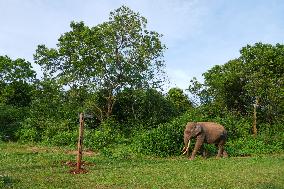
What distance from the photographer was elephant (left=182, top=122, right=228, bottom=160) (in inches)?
936

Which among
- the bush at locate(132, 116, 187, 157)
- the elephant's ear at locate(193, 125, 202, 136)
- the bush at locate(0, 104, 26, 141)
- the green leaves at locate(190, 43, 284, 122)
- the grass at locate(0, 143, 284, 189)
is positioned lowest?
the grass at locate(0, 143, 284, 189)

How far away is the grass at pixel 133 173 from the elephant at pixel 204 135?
307 cm

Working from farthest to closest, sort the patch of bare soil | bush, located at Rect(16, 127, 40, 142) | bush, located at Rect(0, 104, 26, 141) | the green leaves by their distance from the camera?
1. the green leaves
2. bush, located at Rect(0, 104, 26, 141)
3. bush, located at Rect(16, 127, 40, 142)
4. the patch of bare soil

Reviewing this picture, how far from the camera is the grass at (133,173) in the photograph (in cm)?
1391

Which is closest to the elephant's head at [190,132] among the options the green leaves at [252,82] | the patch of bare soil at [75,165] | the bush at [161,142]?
the bush at [161,142]

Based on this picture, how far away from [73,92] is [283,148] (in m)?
15.9

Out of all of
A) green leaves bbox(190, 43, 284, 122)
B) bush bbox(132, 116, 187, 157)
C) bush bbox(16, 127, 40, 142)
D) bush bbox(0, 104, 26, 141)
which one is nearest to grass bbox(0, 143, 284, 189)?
bush bbox(132, 116, 187, 157)

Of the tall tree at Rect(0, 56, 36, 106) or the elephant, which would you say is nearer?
the elephant

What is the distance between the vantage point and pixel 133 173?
16.3 meters

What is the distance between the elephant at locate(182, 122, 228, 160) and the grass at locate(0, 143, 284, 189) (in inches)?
121

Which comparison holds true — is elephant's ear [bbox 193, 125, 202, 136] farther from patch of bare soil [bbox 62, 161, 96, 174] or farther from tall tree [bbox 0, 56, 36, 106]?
tall tree [bbox 0, 56, 36, 106]

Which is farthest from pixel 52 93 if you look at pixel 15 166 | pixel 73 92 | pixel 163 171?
pixel 163 171

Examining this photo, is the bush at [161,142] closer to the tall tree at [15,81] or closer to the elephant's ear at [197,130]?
the elephant's ear at [197,130]

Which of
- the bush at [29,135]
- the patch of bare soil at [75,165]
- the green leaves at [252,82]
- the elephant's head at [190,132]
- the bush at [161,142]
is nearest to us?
the patch of bare soil at [75,165]
